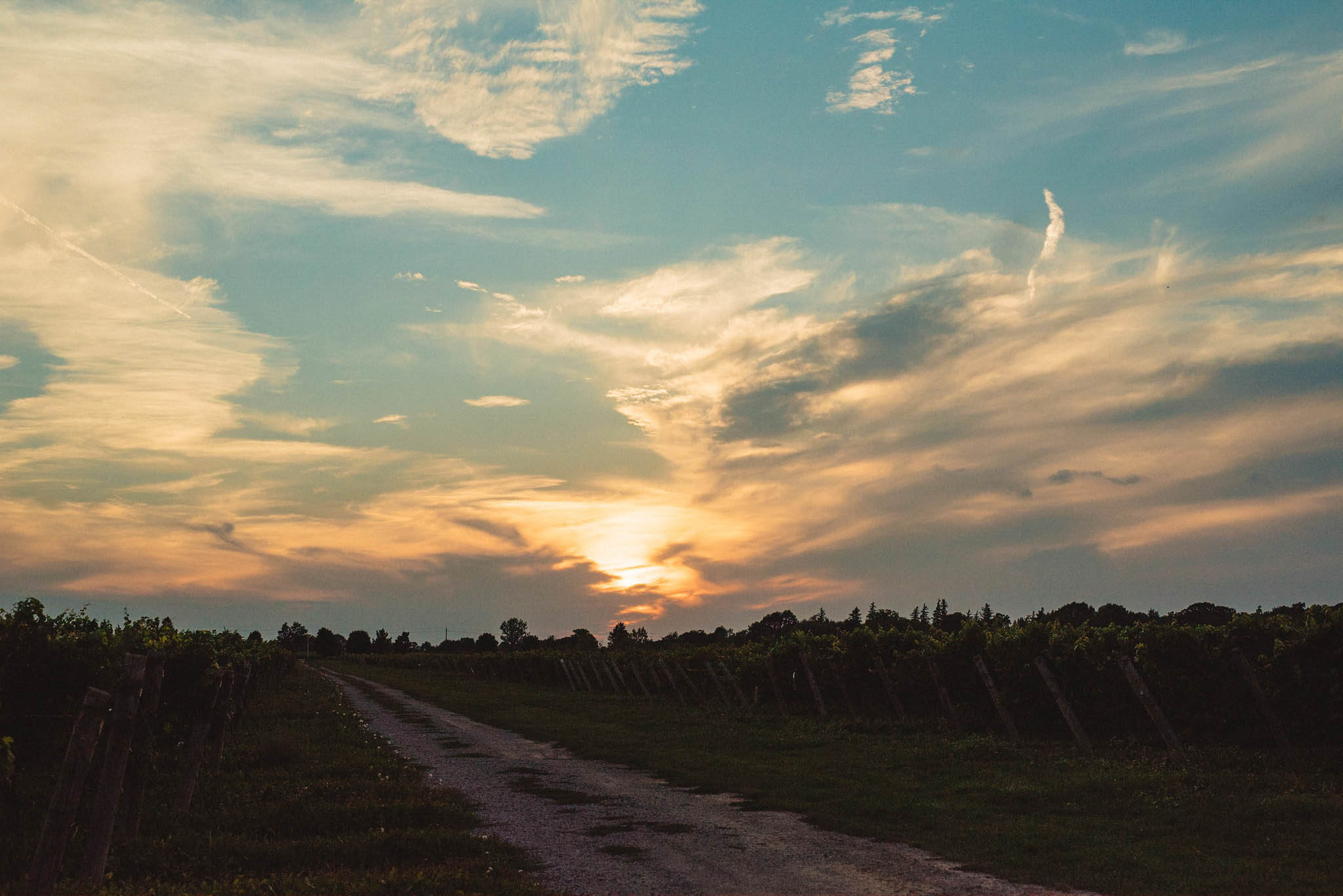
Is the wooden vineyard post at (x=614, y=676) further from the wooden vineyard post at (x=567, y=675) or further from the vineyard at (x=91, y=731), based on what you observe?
the vineyard at (x=91, y=731)

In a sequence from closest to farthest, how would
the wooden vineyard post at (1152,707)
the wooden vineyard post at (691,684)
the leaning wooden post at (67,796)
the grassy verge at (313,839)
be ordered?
the leaning wooden post at (67,796), the grassy verge at (313,839), the wooden vineyard post at (1152,707), the wooden vineyard post at (691,684)

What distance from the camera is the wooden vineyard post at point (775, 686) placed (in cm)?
3478

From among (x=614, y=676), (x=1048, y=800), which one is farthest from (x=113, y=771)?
(x=614, y=676)

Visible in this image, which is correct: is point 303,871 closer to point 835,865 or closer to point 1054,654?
point 835,865

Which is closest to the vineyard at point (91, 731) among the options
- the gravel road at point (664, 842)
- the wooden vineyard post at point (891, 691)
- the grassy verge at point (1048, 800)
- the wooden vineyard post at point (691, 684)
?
the gravel road at point (664, 842)

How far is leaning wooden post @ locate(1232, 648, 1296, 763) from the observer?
18.9 meters

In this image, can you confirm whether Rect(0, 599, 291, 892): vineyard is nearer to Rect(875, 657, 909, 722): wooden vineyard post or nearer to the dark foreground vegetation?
the dark foreground vegetation

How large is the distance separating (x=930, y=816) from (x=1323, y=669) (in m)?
10.8

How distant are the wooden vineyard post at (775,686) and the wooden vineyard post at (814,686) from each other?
3.80ft

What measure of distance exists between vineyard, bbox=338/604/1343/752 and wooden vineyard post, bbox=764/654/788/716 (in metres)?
0.13

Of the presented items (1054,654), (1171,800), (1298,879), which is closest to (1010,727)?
(1054,654)

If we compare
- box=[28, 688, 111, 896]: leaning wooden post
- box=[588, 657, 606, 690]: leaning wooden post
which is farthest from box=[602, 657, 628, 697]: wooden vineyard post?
box=[28, 688, 111, 896]: leaning wooden post

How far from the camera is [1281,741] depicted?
19.0 metres

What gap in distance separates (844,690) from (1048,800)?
55.8 ft
